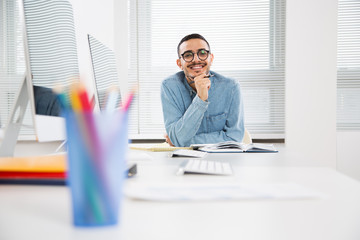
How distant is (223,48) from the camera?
3145 mm

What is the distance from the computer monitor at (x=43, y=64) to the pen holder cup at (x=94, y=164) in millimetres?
453

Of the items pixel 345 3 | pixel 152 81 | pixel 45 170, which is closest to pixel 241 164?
pixel 45 170

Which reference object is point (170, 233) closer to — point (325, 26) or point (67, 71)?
point (67, 71)

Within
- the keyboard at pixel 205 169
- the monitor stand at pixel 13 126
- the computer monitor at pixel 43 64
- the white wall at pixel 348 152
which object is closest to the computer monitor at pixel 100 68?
the computer monitor at pixel 43 64

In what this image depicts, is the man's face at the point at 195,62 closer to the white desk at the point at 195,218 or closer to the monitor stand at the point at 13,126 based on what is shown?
the monitor stand at the point at 13,126

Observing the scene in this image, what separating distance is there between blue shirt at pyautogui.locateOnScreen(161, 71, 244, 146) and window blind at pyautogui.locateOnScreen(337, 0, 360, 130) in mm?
1535

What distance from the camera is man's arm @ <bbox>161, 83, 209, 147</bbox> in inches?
74.9

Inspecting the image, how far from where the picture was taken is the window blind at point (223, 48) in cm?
312

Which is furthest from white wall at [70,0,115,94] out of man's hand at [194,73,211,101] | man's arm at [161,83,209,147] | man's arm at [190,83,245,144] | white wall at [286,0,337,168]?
white wall at [286,0,337,168]

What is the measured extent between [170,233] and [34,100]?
0.61 metres

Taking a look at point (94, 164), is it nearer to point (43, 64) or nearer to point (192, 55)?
point (43, 64)

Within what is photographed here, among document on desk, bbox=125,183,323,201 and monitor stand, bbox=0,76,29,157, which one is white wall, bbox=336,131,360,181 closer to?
document on desk, bbox=125,183,323,201

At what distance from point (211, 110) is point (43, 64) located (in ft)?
4.65

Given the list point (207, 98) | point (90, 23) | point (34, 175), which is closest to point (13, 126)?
point (34, 175)
